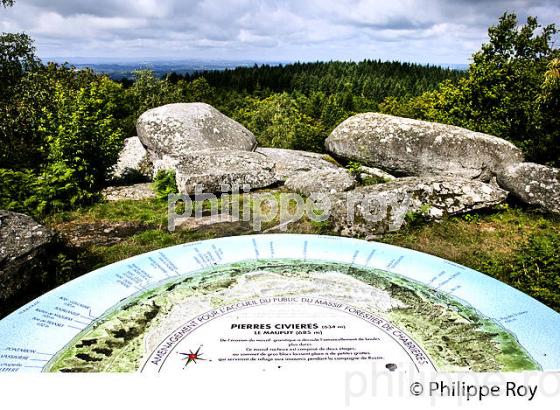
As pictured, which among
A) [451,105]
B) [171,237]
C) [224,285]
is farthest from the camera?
[451,105]

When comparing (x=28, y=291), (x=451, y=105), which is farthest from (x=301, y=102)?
(x=28, y=291)

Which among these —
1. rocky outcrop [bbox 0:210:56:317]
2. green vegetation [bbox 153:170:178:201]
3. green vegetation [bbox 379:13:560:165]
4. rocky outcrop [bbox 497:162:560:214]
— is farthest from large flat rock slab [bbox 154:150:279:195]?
green vegetation [bbox 379:13:560:165]

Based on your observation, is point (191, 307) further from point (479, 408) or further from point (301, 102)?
point (301, 102)

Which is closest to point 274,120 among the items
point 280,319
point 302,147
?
point 302,147

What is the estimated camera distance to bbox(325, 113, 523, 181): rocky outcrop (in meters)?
9.87

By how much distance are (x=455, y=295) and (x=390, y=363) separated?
4.31 ft

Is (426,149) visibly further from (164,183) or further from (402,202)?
(164,183)

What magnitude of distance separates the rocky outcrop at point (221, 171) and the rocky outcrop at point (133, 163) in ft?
7.65

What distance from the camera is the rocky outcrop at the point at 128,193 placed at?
883 centimetres

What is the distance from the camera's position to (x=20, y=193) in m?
7.45

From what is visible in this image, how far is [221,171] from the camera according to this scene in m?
8.77

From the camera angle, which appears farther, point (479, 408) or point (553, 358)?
point (553, 358)

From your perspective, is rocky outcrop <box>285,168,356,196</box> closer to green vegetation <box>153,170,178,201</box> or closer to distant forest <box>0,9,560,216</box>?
green vegetation <box>153,170,178,201</box>

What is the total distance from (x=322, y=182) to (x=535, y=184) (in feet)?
13.2
